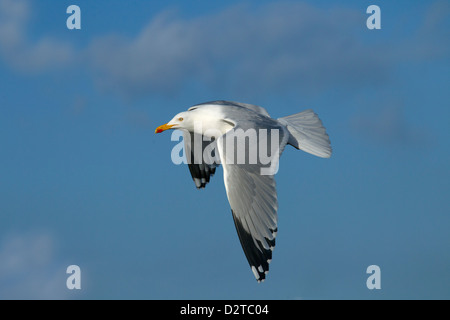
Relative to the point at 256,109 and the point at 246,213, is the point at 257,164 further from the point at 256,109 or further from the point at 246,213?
the point at 256,109

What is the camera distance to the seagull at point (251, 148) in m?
4.14

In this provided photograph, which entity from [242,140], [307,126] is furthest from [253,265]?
[307,126]

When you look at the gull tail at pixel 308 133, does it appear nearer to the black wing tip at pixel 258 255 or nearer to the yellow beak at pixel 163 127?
the yellow beak at pixel 163 127

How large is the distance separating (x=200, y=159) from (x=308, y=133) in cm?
109

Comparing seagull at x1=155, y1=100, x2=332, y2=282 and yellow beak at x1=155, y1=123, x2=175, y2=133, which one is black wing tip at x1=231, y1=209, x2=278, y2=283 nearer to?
seagull at x1=155, y1=100, x2=332, y2=282

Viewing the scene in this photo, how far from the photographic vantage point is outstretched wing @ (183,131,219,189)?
5.85 m

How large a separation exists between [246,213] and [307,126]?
1.70 m

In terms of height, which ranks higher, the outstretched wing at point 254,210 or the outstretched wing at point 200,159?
the outstretched wing at point 200,159

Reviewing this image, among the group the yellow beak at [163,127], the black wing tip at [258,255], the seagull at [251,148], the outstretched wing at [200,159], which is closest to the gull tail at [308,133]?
the seagull at [251,148]

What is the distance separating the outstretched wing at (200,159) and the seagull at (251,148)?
0.01 m

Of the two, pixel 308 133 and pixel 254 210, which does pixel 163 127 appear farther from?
pixel 254 210

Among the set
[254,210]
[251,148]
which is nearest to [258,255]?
[254,210]

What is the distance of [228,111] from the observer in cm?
507

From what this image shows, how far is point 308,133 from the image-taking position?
5.51 metres
